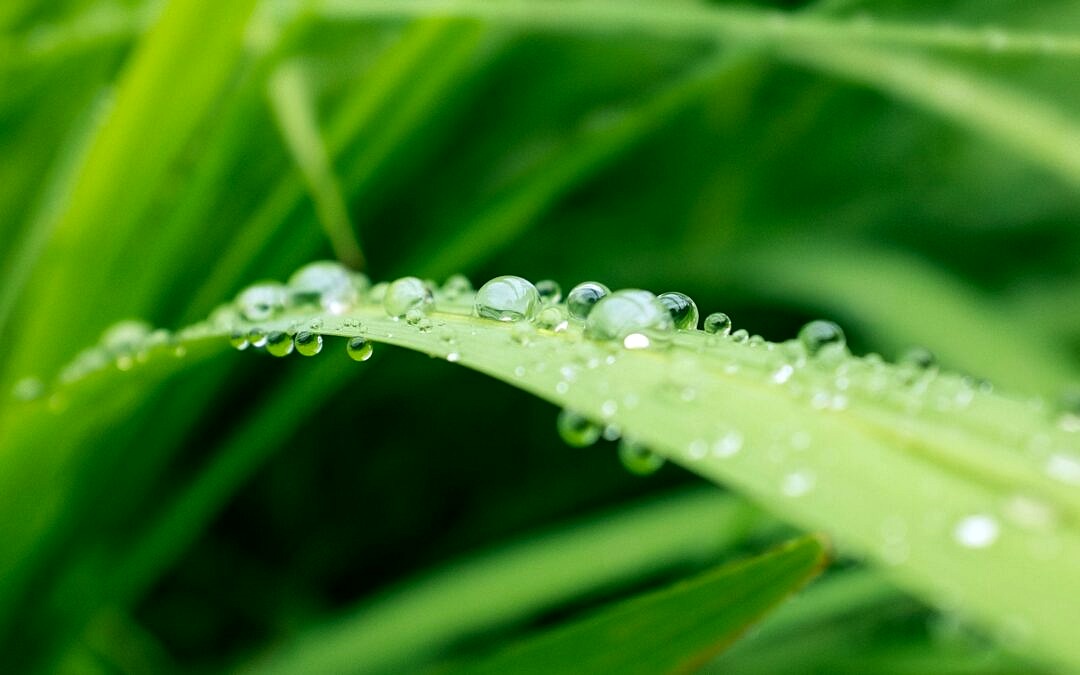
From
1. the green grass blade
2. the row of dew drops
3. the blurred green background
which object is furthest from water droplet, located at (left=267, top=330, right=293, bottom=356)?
the green grass blade

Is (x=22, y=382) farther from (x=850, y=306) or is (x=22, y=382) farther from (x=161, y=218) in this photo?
(x=850, y=306)

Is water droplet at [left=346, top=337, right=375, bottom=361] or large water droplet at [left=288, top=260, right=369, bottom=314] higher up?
large water droplet at [left=288, top=260, right=369, bottom=314]

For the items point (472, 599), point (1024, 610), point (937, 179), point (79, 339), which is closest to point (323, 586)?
point (472, 599)

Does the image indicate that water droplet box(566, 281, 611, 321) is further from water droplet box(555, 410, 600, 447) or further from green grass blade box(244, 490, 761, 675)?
green grass blade box(244, 490, 761, 675)

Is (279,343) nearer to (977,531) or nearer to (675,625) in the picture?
(675,625)

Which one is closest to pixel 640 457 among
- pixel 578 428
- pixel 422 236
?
pixel 578 428

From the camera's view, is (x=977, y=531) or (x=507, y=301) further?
(x=507, y=301)

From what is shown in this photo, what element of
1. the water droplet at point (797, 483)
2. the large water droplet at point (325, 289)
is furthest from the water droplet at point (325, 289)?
the water droplet at point (797, 483)
